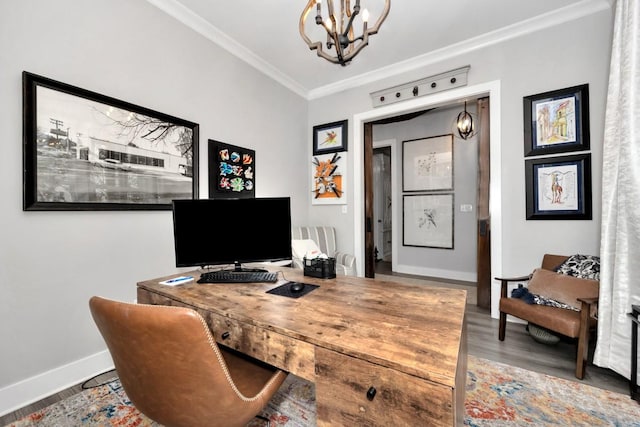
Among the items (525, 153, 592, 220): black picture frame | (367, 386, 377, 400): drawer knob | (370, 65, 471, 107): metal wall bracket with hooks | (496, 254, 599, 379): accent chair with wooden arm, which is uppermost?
(370, 65, 471, 107): metal wall bracket with hooks

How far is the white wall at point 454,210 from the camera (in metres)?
4.39

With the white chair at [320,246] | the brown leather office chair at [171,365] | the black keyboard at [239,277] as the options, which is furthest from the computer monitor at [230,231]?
the white chair at [320,246]

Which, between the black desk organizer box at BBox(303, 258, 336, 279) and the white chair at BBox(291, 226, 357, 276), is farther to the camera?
the white chair at BBox(291, 226, 357, 276)

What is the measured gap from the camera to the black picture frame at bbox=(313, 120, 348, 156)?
372cm

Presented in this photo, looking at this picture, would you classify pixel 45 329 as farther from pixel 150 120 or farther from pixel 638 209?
pixel 638 209

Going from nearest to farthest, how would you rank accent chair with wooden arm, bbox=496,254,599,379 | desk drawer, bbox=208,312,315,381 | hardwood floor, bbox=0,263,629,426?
desk drawer, bbox=208,312,315,381 → hardwood floor, bbox=0,263,629,426 → accent chair with wooden arm, bbox=496,254,599,379

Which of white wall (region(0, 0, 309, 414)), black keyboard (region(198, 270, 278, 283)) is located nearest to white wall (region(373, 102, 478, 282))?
white wall (region(0, 0, 309, 414))

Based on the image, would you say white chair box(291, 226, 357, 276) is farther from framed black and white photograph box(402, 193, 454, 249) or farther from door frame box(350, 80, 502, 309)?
framed black and white photograph box(402, 193, 454, 249)

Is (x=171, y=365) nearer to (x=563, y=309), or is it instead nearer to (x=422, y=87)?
(x=563, y=309)

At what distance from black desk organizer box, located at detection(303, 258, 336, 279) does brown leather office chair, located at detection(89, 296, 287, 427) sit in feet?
2.52

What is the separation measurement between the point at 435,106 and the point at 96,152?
3.28m

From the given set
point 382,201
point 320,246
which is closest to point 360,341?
point 320,246

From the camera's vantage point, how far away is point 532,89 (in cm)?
261

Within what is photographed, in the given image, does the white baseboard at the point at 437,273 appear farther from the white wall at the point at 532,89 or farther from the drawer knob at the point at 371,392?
the drawer knob at the point at 371,392
